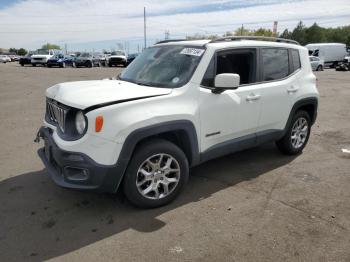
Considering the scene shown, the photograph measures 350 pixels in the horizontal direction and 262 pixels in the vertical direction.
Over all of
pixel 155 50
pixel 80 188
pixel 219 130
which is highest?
pixel 155 50

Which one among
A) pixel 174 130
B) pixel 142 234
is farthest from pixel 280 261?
pixel 174 130

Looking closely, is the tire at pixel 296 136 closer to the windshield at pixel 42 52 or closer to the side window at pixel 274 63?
the side window at pixel 274 63

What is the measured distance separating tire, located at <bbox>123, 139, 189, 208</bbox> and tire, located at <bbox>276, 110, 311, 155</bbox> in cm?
228

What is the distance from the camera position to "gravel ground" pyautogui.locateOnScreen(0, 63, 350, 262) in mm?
3207

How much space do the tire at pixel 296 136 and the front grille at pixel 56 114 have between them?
11.4 ft

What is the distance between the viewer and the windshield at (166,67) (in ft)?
13.7

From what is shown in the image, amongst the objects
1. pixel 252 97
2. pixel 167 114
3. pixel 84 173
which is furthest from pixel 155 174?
pixel 252 97

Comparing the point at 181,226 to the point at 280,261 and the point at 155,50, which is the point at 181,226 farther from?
the point at 155,50

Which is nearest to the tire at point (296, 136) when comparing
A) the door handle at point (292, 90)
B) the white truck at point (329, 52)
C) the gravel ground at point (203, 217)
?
the gravel ground at point (203, 217)

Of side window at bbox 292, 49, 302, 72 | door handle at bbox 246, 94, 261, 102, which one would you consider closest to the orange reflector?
door handle at bbox 246, 94, 261, 102

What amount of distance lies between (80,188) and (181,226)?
1.10 m

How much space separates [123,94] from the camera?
3.69 m

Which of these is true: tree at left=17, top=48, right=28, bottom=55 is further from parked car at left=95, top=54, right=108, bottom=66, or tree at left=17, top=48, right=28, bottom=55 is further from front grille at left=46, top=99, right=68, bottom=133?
front grille at left=46, top=99, right=68, bottom=133

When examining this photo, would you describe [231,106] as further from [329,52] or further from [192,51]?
[329,52]
